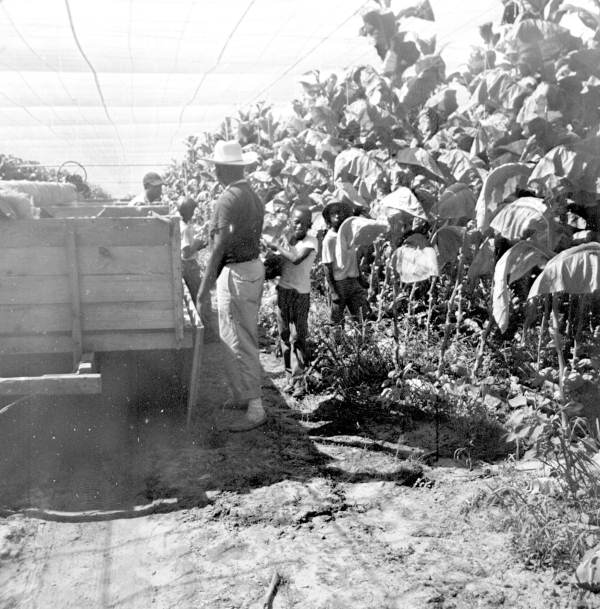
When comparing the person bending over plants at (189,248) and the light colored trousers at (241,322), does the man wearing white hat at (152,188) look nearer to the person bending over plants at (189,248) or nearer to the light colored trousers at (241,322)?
the person bending over plants at (189,248)

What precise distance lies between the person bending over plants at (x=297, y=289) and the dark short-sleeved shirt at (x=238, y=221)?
678mm

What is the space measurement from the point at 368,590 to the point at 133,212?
4571mm

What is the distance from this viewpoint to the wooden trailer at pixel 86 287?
4262mm

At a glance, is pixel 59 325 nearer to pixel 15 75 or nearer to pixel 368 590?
pixel 368 590

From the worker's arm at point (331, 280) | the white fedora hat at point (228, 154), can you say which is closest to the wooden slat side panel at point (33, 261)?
the white fedora hat at point (228, 154)

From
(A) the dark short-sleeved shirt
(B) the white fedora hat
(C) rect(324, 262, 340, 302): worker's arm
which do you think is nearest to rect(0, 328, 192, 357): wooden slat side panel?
(A) the dark short-sleeved shirt

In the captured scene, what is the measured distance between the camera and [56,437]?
4.89m

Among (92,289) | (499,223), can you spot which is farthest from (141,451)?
(499,223)

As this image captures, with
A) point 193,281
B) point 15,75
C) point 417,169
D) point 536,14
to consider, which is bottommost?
point 193,281

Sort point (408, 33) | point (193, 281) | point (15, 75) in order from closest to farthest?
point (408, 33), point (193, 281), point (15, 75)

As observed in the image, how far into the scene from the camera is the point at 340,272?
6.43 m

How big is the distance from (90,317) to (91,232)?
1.61 feet

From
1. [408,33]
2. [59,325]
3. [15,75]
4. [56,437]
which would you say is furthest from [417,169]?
[15,75]

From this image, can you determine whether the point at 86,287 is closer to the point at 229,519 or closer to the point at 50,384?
the point at 50,384
